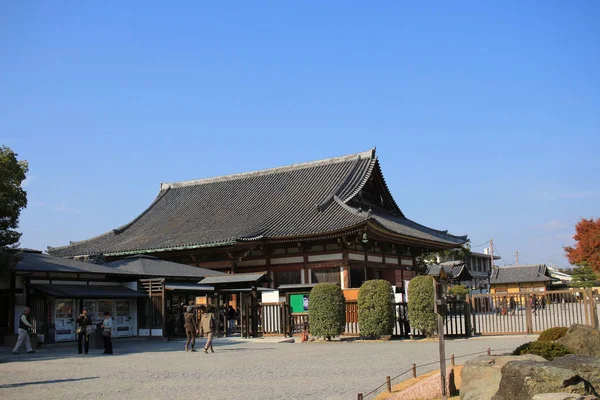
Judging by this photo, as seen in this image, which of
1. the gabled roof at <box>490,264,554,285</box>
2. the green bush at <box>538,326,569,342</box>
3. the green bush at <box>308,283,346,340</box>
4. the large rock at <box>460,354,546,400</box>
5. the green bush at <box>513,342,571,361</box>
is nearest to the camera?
the large rock at <box>460,354,546,400</box>

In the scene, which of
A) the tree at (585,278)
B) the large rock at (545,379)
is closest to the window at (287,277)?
the large rock at (545,379)

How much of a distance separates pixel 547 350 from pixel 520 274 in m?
72.3

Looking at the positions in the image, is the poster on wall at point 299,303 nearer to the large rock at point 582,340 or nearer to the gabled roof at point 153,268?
the gabled roof at point 153,268

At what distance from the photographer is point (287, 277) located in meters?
35.6

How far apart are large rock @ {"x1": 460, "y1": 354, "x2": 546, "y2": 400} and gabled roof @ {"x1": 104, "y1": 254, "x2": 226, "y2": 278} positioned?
2089 centimetres

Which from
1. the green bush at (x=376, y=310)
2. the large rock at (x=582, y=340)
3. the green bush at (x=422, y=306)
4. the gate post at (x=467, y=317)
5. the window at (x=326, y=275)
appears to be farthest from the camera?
the window at (x=326, y=275)

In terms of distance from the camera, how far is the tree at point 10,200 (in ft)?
67.6

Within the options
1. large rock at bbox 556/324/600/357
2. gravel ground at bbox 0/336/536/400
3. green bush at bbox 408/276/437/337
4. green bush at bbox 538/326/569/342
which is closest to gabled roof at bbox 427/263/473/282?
green bush at bbox 408/276/437/337

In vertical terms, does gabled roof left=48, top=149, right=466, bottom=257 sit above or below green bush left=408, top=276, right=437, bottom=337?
above

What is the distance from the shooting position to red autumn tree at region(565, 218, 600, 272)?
58062 mm

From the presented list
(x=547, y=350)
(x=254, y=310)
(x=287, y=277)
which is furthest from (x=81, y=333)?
(x=287, y=277)

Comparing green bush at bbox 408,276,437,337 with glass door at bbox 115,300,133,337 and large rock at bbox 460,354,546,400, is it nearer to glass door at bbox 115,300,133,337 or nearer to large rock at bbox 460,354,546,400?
glass door at bbox 115,300,133,337

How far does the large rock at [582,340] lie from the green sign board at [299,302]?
57.0 feet

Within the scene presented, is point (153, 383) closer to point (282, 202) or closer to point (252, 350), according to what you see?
point (252, 350)
